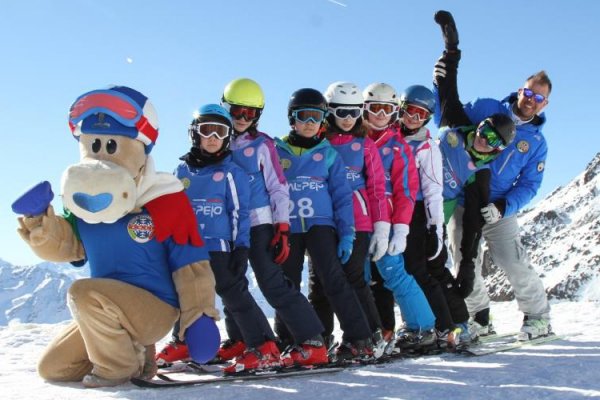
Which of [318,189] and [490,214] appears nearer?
[318,189]

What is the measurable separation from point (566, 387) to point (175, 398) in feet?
8.05

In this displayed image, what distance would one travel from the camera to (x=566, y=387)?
151 inches

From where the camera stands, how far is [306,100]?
18.5ft

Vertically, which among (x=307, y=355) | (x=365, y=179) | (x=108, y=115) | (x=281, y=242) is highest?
(x=108, y=115)

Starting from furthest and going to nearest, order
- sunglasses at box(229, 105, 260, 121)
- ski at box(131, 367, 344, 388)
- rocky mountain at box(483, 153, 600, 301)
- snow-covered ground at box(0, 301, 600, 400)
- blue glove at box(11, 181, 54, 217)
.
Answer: rocky mountain at box(483, 153, 600, 301), sunglasses at box(229, 105, 260, 121), ski at box(131, 367, 344, 388), blue glove at box(11, 181, 54, 217), snow-covered ground at box(0, 301, 600, 400)

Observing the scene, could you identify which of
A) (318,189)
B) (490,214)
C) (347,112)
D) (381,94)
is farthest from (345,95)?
(490,214)

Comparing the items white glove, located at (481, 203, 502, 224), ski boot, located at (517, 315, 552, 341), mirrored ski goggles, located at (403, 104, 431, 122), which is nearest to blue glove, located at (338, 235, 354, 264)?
mirrored ski goggles, located at (403, 104, 431, 122)

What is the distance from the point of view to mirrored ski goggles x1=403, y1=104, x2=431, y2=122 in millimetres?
6344

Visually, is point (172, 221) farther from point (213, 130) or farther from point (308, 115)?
point (308, 115)

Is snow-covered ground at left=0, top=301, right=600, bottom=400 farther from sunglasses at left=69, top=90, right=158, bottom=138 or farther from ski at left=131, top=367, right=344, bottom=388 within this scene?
sunglasses at left=69, top=90, right=158, bottom=138

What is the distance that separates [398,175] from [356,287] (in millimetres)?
1194

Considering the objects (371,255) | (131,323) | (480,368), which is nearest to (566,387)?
(480,368)

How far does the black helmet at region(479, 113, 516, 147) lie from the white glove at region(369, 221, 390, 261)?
64.3 inches

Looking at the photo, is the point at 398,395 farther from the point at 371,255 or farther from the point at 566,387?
the point at 371,255
